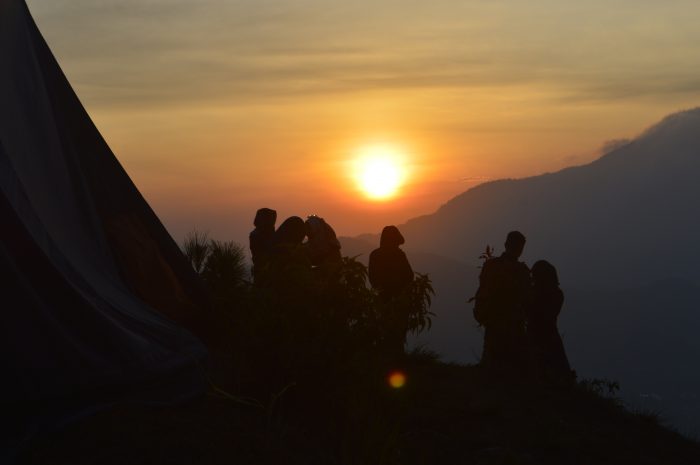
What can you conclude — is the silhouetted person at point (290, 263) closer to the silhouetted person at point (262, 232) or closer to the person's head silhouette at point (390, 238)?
the silhouetted person at point (262, 232)

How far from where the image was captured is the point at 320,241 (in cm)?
1290

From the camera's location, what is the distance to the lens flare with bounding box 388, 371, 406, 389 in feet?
30.6

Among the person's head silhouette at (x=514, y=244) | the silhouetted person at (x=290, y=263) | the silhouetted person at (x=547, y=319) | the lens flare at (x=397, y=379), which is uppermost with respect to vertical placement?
the person's head silhouette at (x=514, y=244)

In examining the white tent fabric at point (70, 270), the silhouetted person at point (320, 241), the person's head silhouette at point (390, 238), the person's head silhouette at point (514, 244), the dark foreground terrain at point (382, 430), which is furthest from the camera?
the person's head silhouette at point (390, 238)

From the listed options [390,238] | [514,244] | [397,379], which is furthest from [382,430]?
[390,238]

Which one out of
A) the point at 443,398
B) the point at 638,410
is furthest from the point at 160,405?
the point at 638,410

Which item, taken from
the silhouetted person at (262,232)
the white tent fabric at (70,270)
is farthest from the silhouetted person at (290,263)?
the silhouetted person at (262,232)

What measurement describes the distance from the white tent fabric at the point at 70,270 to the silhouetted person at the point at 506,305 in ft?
11.9

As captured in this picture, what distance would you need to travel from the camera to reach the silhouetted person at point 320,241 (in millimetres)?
12805

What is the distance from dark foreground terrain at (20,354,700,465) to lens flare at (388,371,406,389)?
90 mm

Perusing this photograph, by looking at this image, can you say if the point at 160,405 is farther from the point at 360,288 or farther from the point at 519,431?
the point at 519,431

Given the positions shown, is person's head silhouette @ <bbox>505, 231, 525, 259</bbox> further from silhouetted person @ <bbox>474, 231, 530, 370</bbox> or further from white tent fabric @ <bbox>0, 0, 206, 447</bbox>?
white tent fabric @ <bbox>0, 0, 206, 447</bbox>

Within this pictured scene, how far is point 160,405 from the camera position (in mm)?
7527

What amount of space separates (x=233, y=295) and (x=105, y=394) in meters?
1.65
